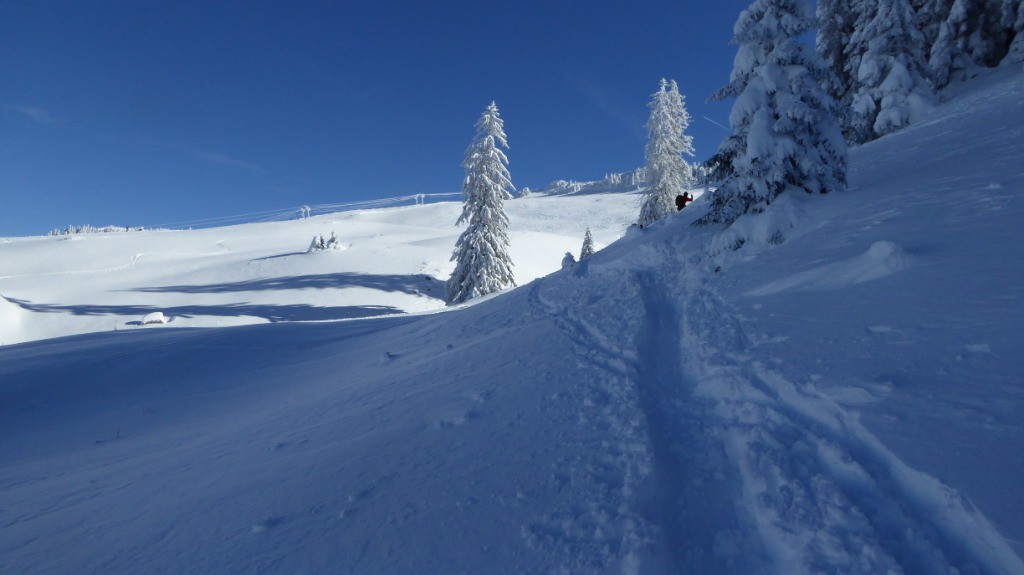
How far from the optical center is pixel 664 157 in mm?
Answer: 32375

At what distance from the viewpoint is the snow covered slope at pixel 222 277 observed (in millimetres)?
29047

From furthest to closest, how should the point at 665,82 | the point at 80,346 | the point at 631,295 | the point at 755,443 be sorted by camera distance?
the point at 665,82 → the point at 80,346 → the point at 631,295 → the point at 755,443

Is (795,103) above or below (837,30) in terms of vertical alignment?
below

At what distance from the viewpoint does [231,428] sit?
623cm

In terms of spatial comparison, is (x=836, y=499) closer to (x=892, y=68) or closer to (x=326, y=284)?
(x=892, y=68)

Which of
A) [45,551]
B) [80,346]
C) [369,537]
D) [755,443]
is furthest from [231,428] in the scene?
[80,346]

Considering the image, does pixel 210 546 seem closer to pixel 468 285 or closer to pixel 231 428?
pixel 231 428

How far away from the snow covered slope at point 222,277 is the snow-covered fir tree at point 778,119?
2452cm

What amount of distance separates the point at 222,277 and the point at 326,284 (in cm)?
1033

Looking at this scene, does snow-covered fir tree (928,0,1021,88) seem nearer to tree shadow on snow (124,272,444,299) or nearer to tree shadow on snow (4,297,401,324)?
tree shadow on snow (124,272,444,299)

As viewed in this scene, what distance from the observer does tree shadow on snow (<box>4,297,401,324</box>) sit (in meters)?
29.1

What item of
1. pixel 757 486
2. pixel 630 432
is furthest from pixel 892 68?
pixel 757 486

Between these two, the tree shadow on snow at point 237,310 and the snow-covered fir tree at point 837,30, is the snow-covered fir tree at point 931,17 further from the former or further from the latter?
the tree shadow on snow at point 237,310

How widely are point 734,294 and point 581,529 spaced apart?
6.07 metres
